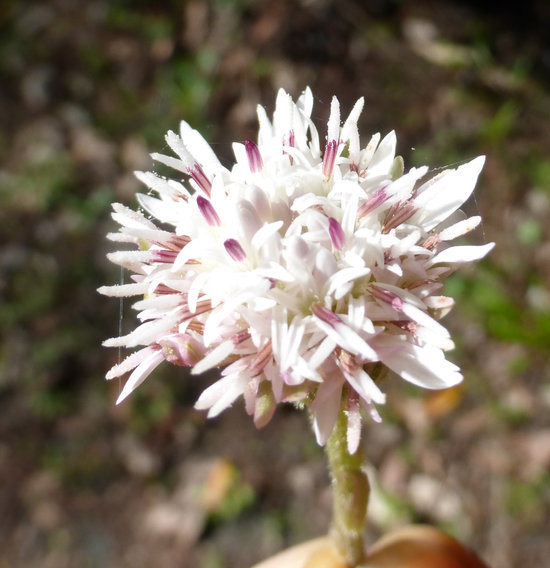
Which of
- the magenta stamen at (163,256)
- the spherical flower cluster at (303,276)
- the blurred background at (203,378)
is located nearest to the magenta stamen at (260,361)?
the spherical flower cluster at (303,276)

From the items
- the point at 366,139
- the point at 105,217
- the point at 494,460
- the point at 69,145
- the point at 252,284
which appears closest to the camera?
the point at 252,284

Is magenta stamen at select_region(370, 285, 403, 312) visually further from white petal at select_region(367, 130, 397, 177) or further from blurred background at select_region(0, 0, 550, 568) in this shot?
blurred background at select_region(0, 0, 550, 568)

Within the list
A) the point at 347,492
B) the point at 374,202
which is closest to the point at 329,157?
the point at 374,202

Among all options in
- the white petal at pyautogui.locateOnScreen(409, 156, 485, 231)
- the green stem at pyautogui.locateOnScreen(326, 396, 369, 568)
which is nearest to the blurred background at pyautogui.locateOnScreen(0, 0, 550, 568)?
the green stem at pyautogui.locateOnScreen(326, 396, 369, 568)

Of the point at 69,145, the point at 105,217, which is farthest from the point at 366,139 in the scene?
the point at 69,145

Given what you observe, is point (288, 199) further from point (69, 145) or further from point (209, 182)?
point (69, 145)

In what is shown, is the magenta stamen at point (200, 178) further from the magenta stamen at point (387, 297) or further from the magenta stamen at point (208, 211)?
the magenta stamen at point (387, 297)

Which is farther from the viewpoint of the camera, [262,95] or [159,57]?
[159,57]
